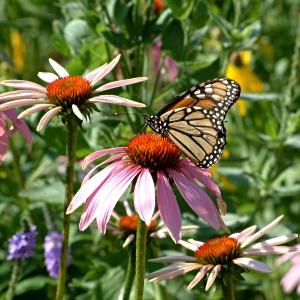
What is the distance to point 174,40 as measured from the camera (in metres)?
2.24

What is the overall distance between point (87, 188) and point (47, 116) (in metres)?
0.15

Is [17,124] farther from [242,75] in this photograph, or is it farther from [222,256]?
[242,75]

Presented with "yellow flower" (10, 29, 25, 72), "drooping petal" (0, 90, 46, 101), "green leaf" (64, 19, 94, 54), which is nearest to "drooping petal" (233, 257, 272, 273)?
"drooping petal" (0, 90, 46, 101)

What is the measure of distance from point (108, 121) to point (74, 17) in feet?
1.64

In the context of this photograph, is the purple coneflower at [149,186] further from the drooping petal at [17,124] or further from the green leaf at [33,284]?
the green leaf at [33,284]

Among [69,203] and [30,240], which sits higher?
[30,240]

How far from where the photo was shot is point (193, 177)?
1388 mm

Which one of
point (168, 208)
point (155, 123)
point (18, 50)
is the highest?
point (18, 50)

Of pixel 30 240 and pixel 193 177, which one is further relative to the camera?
pixel 30 240

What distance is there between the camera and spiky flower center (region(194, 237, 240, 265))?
4.33 ft

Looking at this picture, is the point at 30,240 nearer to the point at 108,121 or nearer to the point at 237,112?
the point at 108,121

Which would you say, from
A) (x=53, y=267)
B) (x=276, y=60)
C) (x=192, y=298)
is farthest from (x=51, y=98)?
(x=276, y=60)

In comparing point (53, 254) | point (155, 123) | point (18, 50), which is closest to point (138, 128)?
point (53, 254)

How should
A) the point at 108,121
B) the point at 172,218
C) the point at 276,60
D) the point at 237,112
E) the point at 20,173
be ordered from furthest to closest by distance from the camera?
the point at 276,60
the point at 237,112
the point at 20,173
the point at 108,121
the point at 172,218
